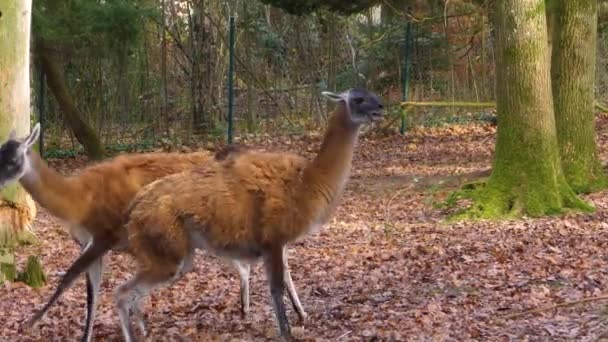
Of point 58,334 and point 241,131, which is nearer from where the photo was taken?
point 58,334

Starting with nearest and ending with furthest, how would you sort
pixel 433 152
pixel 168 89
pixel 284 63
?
pixel 433 152
pixel 168 89
pixel 284 63

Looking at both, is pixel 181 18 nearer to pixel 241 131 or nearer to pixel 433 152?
pixel 241 131

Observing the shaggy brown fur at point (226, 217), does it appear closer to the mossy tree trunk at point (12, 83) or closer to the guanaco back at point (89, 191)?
the guanaco back at point (89, 191)

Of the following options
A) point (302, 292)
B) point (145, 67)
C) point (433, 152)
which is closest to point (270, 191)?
point (302, 292)

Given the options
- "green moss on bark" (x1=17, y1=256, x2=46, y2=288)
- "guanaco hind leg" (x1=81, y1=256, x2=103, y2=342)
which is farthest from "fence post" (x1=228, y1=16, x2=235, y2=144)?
"guanaco hind leg" (x1=81, y1=256, x2=103, y2=342)

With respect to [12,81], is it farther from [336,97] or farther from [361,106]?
[361,106]

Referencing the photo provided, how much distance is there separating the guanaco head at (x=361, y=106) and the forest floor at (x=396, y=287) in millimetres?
1411

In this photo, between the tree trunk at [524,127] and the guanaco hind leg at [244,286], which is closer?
the guanaco hind leg at [244,286]

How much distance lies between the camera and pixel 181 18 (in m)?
22.7

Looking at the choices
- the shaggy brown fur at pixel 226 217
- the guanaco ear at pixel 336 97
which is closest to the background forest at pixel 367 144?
the guanaco ear at pixel 336 97

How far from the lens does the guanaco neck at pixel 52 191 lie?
714cm

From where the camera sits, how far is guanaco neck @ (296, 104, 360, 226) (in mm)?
6965

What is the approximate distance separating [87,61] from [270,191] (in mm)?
14617

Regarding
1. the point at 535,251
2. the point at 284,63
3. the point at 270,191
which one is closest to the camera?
the point at 270,191
